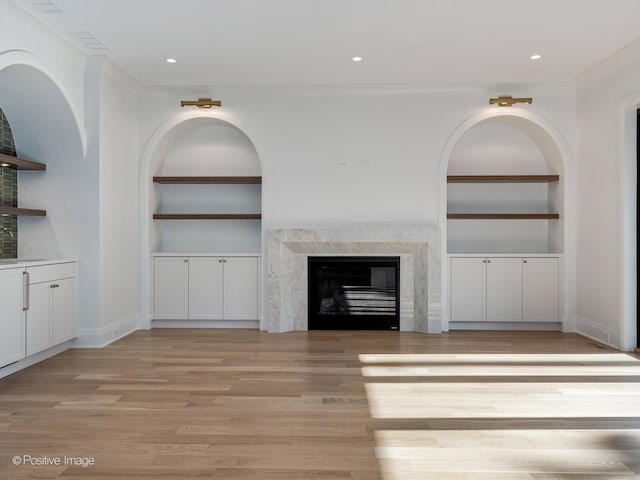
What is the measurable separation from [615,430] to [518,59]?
3.33m

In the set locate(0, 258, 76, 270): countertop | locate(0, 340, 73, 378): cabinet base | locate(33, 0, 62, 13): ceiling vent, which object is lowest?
locate(0, 340, 73, 378): cabinet base

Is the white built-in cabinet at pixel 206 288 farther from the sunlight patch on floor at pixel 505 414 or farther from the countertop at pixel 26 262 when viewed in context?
the sunlight patch on floor at pixel 505 414

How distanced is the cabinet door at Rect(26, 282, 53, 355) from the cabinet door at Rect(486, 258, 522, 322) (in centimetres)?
443

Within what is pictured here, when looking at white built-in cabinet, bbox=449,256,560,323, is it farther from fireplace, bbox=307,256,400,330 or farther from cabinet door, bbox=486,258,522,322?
fireplace, bbox=307,256,400,330

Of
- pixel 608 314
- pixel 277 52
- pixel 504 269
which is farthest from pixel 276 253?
pixel 608 314

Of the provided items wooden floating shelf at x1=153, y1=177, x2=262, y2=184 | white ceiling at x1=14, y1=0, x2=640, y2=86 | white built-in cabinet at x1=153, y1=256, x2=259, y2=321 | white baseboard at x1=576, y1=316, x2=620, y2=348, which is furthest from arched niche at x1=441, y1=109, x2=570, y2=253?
white built-in cabinet at x1=153, y1=256, x2=259, y2=321

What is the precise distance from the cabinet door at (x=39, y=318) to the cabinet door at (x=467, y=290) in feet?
13.3

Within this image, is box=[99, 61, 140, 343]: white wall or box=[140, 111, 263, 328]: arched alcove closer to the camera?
box=[99, 61, 140, 343]: white wall

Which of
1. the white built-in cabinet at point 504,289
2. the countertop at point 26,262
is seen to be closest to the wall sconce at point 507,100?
the white built-in cabinet at point 504,289

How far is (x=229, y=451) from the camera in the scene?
2.42 meters

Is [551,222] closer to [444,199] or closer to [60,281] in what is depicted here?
[444,199]

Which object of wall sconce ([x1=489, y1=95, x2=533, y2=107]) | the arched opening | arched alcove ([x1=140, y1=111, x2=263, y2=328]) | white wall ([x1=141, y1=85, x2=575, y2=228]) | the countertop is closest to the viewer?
the countertop

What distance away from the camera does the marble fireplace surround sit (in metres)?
5.34

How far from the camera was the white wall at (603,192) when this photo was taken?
14.7 ft
